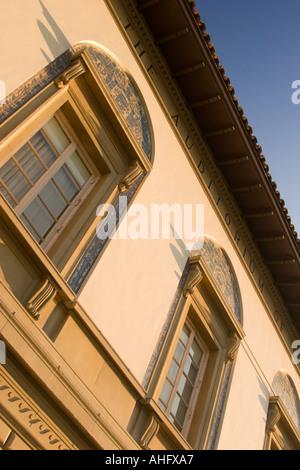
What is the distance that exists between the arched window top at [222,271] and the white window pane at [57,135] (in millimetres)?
2856

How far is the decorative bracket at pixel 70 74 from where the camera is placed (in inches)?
205

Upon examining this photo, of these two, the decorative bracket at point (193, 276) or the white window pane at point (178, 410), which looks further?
the decorative bracket at point (193, 276)

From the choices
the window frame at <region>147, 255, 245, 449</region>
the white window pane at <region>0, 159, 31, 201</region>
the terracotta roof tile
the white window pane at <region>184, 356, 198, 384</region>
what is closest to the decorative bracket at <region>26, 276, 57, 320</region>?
the white window pane at <region>0, 159, 31, 201</region>

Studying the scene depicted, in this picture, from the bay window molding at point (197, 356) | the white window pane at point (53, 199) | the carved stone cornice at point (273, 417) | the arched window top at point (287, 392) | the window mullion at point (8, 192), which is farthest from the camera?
the arched window top at point (287, 392)

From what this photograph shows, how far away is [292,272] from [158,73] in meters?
4.76

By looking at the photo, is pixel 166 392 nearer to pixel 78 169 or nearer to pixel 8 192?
pixel 78 169

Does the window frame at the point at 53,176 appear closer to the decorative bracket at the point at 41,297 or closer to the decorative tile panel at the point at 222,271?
the decorative bracket at the point at 41,297

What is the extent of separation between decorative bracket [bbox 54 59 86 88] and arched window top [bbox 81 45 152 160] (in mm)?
476

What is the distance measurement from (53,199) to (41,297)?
132 cm

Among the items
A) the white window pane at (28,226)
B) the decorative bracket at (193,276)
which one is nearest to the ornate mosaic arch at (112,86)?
the white window pane at (28,226)

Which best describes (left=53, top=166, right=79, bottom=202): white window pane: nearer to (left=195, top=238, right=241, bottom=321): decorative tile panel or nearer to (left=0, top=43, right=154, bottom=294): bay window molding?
(left=0, top=43, right=154, bottom=294): bay window molding

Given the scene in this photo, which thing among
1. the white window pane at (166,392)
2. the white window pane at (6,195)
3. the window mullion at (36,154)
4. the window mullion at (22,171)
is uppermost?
the window mullion at (36,154)

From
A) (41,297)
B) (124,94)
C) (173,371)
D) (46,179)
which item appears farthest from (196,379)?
(124,94)

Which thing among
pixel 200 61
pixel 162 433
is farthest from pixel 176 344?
pixel 200 61
